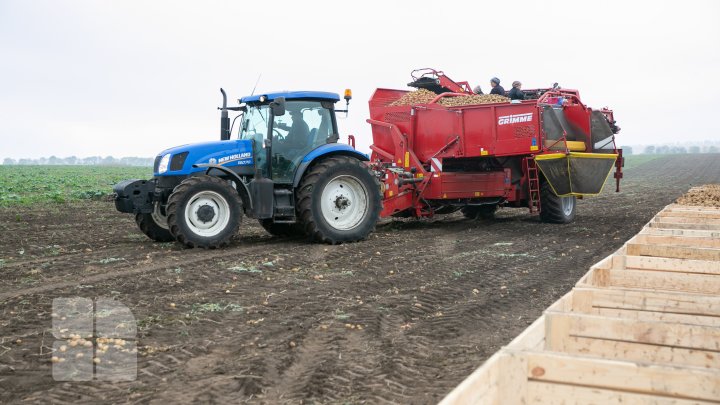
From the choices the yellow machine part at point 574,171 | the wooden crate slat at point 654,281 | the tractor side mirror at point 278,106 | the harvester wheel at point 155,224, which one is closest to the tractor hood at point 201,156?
the harvester wheel at point 155,224

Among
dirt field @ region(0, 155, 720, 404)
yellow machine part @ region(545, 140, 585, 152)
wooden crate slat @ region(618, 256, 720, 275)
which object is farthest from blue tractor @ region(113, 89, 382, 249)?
wooden crate slat @ region(618, 256, 720, 275)

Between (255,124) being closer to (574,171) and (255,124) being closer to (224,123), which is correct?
(224,123)

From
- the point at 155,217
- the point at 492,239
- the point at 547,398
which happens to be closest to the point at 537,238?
the point at 492,239

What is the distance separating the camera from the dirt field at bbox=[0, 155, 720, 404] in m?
4.25

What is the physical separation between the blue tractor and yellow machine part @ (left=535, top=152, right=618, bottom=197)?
3.37 metres

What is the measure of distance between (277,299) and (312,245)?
3621 mm

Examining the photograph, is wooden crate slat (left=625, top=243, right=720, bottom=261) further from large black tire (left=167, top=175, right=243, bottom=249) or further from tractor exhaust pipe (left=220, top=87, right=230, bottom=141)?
tractor exhaust pipe (left=220, top=87, right=230, bottom=141)

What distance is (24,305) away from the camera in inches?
241

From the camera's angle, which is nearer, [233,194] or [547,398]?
[547,398]

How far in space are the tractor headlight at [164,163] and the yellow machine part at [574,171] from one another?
608cm

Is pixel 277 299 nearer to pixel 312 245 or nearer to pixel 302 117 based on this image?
pixel 312 245

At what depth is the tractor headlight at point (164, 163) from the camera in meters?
9.72

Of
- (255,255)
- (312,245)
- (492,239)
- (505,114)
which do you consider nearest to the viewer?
(255,255)

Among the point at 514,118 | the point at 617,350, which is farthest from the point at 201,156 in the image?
the point at 617,350
